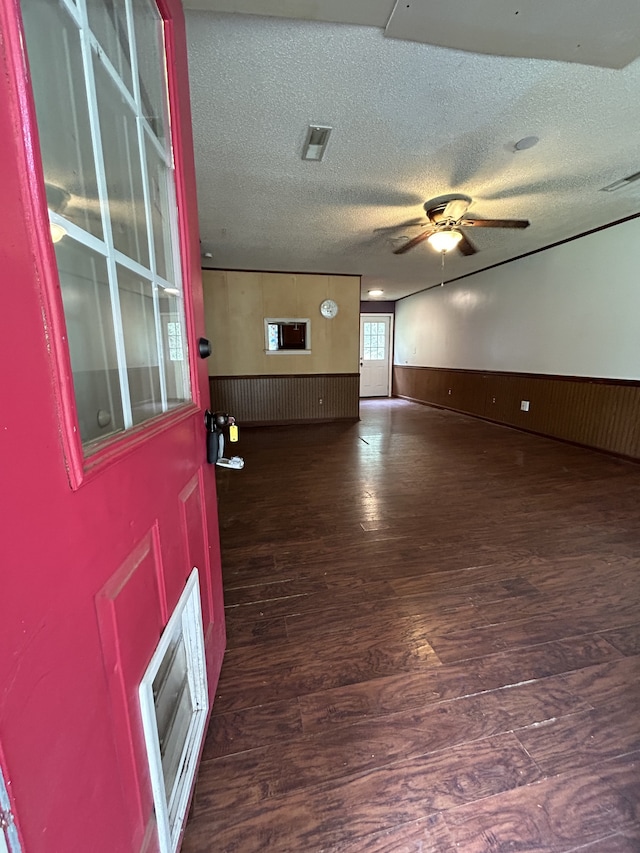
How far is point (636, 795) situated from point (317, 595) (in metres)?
1.22

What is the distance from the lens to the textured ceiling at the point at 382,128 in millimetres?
1702

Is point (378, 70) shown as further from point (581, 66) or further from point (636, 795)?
point (636, 795)

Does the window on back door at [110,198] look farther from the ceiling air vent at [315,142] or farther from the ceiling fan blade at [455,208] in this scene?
the ceiling fan blade at [455,208]

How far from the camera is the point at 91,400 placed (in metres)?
0.69

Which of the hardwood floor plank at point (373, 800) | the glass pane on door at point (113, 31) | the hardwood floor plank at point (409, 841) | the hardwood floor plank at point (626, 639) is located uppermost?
the glass pane on door at point (113, 31)

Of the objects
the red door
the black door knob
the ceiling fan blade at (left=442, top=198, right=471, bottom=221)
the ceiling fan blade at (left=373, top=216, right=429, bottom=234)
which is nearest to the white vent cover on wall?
the red door

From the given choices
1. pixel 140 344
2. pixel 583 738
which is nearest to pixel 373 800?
pixel 583 738

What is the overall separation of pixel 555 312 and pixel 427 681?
17.1ft

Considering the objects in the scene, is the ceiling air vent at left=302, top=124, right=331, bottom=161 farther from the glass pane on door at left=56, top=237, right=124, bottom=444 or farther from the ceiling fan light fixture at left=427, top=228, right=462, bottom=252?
the glass pane on door at left=56, top=237, right=124, bottom=444

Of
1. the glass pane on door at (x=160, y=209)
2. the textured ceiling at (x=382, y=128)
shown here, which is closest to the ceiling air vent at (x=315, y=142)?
the textured ceiling at (x=382, y=128)

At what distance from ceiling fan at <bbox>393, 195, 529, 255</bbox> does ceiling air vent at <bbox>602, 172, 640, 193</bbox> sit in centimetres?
70

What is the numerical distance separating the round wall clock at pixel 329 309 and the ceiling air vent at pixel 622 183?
12.5ft

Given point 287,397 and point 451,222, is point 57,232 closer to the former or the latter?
point 451,222

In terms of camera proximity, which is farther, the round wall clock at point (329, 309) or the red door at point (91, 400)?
the round wall clock at point (329, 309)
